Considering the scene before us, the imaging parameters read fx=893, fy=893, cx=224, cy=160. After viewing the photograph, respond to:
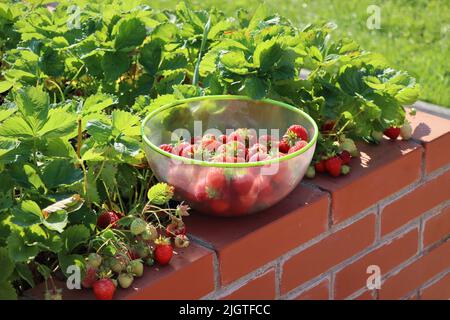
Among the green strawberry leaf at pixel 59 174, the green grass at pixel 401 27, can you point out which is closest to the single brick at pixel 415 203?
the green strawberry leaf at pixel 59 174

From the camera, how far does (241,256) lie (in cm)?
172

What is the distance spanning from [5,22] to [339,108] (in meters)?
1.00

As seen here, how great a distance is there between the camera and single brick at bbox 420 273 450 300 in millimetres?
2359

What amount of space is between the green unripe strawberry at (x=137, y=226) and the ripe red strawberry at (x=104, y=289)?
0.40 ft

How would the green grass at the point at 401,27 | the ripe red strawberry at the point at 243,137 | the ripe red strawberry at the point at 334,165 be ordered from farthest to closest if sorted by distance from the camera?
the green grass at the point at 401,27 → the ripe red strawberry at the point at 334,165 → the ripe red strawberry at the point at 243,137

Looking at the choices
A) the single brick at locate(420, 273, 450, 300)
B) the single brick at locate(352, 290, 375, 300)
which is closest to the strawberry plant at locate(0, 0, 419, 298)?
the single brick at locate(352, 290, 375, 300)

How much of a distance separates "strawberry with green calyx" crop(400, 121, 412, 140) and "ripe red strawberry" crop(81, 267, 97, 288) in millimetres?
883

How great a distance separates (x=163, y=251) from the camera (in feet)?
5.28

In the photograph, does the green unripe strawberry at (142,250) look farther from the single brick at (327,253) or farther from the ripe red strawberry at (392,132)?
the ripe red strawberry at (392,132)

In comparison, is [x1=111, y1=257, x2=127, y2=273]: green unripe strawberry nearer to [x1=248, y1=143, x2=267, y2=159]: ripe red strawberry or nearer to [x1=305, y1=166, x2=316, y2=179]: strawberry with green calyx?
[x1=248, y1=143, x2=267, y2=159]: ripe red strawberry

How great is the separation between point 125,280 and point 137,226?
4.3 inches

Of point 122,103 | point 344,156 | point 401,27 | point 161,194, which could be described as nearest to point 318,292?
point 344,156

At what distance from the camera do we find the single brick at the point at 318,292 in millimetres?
1949

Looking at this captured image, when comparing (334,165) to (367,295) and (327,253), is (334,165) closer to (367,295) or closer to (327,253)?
(327,253)
